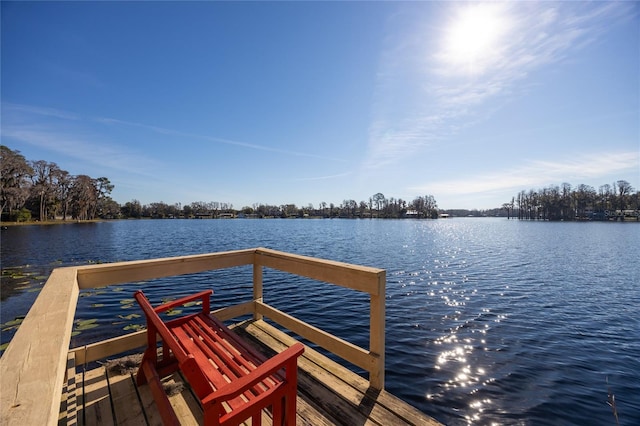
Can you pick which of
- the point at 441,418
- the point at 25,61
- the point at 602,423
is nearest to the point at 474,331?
the point at 602,423

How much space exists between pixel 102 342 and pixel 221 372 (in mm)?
1832

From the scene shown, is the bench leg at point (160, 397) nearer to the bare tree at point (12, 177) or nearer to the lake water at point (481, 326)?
the lake water at point (481, 326)

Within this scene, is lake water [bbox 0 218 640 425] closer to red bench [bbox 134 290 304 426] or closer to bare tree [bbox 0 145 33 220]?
red bench [bbox 134 290 304 426]

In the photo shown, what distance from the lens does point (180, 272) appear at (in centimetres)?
316


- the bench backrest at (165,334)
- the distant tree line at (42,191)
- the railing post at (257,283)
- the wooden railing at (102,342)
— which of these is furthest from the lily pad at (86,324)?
the distant tree line at (42,191)

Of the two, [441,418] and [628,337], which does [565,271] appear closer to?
[628,337]

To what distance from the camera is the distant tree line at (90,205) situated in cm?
4178

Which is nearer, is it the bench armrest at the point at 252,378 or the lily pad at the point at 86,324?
the bench armrest at the point at 252,378

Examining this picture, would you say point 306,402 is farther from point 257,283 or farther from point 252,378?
point 257,283

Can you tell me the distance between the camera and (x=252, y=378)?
1.49m

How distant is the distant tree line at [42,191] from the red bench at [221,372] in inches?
2289

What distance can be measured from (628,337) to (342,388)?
8858 millimetres

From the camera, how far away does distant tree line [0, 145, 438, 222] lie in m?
41.8

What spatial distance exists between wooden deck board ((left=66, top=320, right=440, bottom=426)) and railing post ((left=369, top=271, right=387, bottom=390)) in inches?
5.4
